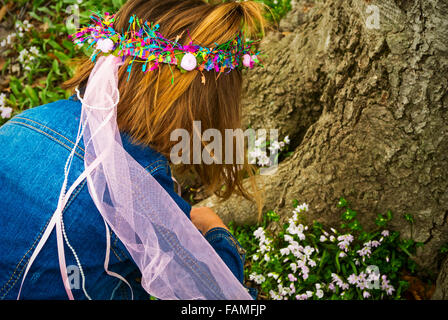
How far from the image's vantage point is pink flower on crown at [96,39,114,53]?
1313 millimetres

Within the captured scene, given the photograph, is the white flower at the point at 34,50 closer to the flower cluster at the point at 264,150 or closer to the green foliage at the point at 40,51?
the green foliage at the point at 40,51

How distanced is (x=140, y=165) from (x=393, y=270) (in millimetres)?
1493

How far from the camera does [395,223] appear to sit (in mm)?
2008

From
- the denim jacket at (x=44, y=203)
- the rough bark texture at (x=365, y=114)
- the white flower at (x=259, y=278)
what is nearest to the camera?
the denim jacket at (x=44, y=203)

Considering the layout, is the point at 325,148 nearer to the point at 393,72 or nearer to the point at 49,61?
the point at 393,72

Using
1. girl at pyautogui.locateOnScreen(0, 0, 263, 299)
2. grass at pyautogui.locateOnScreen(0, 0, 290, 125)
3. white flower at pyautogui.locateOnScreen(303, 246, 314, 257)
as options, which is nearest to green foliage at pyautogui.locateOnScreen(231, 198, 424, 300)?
white flower at pyautogui.locateOnScreen(303, 246, 314, 257)

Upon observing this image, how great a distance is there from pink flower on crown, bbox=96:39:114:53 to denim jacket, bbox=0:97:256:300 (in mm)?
259

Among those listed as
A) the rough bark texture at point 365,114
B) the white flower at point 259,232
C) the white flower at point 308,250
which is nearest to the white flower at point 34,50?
the rough bark texture at point 365,114

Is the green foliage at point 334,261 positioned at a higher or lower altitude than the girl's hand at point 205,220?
lower

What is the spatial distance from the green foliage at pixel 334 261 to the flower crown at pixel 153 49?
1.13 m

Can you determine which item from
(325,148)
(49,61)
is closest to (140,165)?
(325,148)

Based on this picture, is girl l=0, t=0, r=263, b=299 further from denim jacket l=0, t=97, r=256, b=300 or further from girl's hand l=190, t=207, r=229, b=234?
girl's hand l=190, t=207, r=229, b=234

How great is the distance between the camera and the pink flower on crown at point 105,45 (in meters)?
1.31

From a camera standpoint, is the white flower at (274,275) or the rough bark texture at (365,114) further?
the white flower at (274,275)
